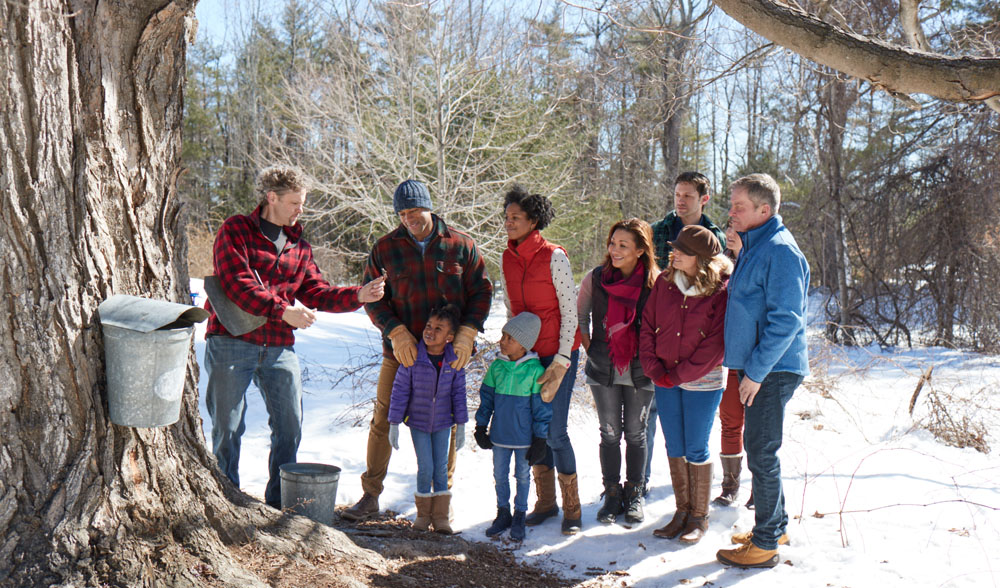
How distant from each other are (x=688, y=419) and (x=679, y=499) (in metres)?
0.47

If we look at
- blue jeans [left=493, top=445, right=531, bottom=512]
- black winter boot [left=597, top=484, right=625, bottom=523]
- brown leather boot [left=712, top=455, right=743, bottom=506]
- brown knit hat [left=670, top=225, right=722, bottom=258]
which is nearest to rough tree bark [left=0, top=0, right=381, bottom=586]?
blue jeans [left=493, top=445, right=531, bottom=512]

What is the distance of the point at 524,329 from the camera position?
3.83 m

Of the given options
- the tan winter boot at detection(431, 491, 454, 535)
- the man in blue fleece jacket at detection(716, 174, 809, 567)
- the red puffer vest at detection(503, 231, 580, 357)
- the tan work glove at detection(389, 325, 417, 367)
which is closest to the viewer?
the man in blue fleece jacket at detection(716, 174, 809, 567)

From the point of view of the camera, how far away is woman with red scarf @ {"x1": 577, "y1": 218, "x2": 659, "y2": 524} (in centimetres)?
395

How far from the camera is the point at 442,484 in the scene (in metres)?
3.90

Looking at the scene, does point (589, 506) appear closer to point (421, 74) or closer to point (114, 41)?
point (114, 41)

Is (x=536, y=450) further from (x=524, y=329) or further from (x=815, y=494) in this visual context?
(x=815, y=494)

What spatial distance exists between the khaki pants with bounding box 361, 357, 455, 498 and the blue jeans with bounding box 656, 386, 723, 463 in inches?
47.2

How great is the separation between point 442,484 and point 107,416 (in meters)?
1.87

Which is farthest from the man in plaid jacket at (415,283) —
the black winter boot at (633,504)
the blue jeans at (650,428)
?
the blue jeans at (650,428)

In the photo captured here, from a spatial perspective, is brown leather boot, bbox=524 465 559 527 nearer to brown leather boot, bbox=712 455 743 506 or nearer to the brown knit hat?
brown leather boot, bbox=712 455 743 506

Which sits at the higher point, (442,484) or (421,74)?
(421,74)

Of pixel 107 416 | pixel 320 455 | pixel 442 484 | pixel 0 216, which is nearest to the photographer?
pixel 0 216

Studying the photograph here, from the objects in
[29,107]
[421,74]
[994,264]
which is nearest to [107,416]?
[29,107]
